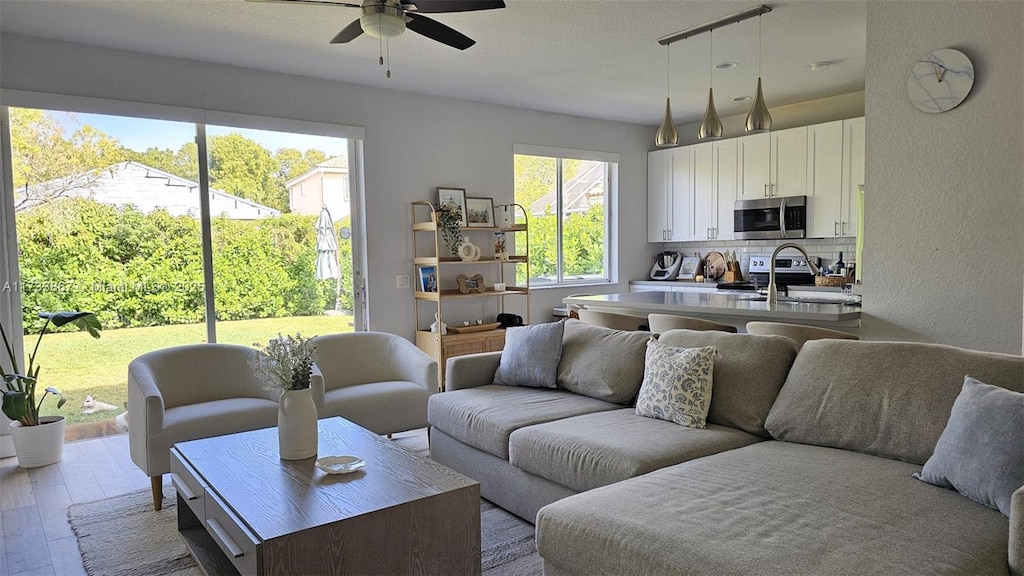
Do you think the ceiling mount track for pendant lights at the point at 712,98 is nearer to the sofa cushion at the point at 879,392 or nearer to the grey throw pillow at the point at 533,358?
the grey throw pillow at the point at 533,358

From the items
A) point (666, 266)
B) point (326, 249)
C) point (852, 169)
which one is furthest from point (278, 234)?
point (852, 169)

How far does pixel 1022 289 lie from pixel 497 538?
2.65 metres

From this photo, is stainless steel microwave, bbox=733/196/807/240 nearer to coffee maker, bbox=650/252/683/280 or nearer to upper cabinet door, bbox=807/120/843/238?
upper cabinet door, bbox=807/120/843/238

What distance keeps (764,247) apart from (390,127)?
406 cm

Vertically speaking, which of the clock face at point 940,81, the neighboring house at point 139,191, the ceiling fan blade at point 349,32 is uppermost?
the ceiling fan blade at point 349,32

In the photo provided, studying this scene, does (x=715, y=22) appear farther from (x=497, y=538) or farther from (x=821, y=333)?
(x=497, y=538)

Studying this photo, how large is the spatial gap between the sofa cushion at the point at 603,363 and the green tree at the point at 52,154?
11.3ft

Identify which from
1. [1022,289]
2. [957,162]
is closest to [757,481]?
[1022,289]

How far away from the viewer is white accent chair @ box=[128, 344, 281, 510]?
3.19 metres

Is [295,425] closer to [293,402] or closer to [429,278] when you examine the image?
Result: [293,402]

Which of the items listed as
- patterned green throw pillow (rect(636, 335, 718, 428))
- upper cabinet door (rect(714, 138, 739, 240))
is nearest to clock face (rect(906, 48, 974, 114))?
patterned green throw pillow (rect(636, 335, 718, 428))

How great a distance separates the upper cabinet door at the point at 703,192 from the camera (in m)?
6.94

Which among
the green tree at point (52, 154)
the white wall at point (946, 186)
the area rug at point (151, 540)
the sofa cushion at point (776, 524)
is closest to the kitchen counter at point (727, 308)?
the white wall at point (946, 186)

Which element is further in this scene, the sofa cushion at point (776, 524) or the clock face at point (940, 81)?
the clock face at point (940, 81)
